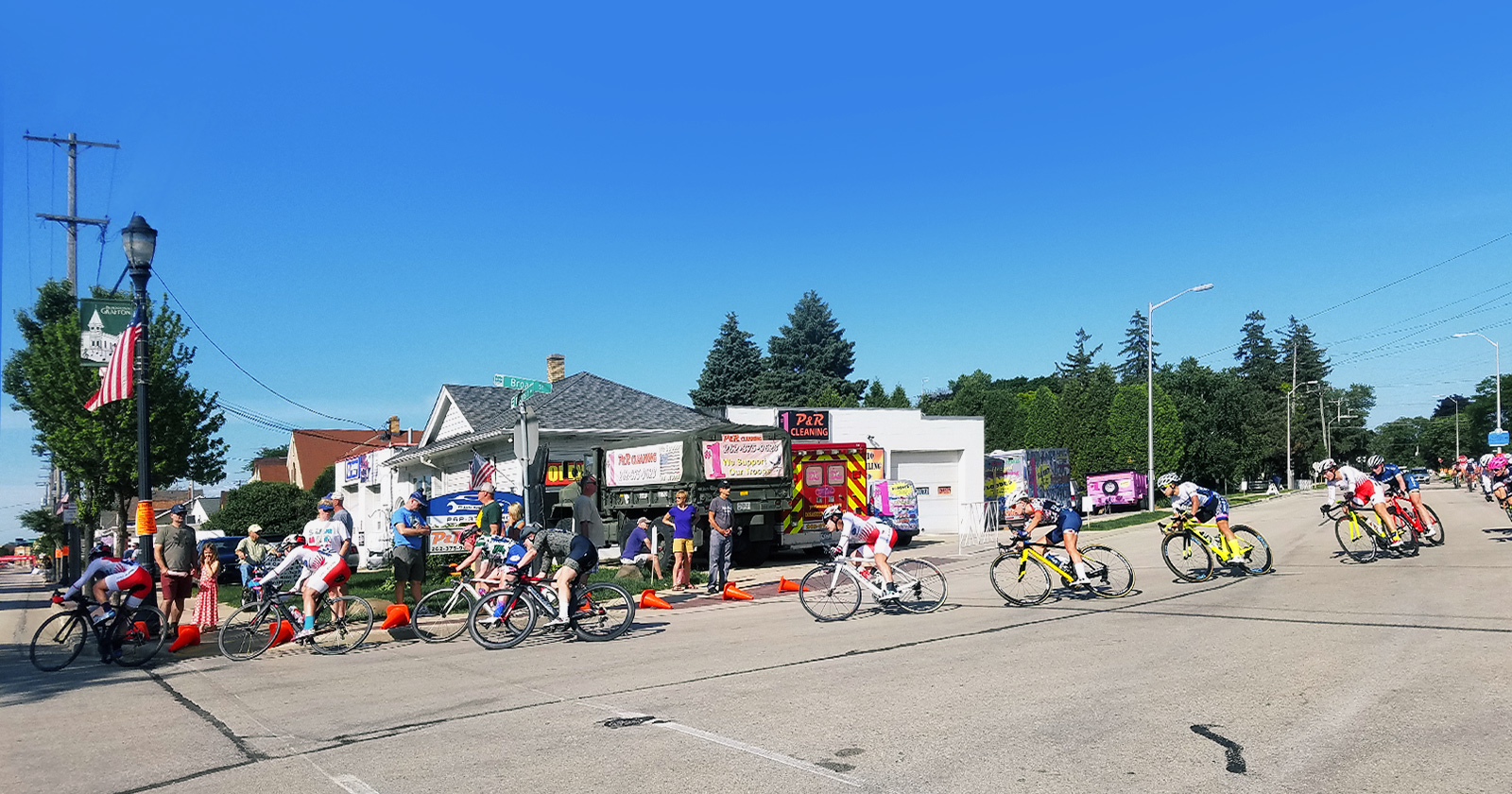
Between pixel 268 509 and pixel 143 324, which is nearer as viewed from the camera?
pixel 143 324

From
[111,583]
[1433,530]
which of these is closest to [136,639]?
[111,583]

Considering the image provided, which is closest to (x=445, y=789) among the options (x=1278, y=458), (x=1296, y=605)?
(x=1296, y=605)

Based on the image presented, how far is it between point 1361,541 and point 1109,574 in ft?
19.5

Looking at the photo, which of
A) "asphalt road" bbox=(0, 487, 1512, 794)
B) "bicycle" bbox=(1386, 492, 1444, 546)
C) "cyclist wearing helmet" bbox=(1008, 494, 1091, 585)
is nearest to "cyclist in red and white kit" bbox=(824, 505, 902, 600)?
"asphalt road" bbox=(0, 487, 1512, 794)

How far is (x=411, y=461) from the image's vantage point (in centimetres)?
3553

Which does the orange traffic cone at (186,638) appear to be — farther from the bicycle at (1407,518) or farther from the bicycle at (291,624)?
the bicycle at (1407,518)

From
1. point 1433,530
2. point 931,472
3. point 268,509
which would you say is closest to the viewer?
point 1433,530

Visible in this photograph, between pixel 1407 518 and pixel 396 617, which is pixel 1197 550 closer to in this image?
pixel 1407 518

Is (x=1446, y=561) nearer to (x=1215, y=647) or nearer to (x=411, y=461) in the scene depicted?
(x=1215, y=647)

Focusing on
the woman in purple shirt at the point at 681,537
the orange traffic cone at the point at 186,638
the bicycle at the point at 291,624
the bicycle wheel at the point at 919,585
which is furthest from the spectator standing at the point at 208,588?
the bicycle wheel at the point at 919,585

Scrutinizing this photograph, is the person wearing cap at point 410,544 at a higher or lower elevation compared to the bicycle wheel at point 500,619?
higher

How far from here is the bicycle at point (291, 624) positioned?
11.2 m

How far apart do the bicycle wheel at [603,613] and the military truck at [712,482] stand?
273 inches

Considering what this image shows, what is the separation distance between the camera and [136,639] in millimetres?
11062
